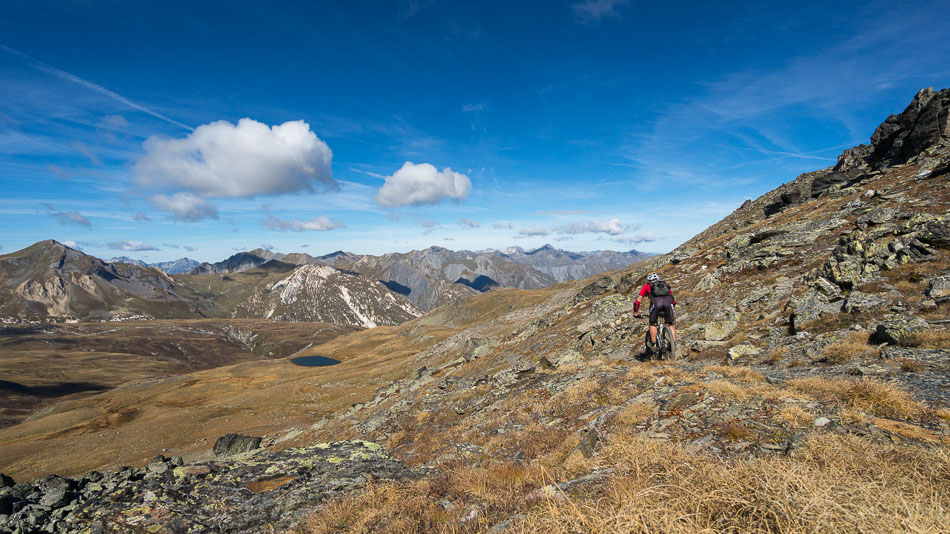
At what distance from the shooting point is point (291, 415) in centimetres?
5684

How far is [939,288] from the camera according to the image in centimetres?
1434

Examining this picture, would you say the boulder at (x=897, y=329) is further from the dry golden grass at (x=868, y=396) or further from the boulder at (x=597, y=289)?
the boulder at (x=597, y=289)

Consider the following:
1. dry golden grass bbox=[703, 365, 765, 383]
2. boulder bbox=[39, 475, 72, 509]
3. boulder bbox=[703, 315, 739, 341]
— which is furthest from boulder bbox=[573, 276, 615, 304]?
boulder bbox=[39, 475, 72, 509]

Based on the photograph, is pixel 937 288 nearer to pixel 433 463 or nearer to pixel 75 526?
pixel 433 463

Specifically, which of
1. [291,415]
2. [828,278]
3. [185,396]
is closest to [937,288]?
[828,278]

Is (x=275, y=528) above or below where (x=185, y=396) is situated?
above

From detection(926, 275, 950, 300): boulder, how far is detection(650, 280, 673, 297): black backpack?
30.3ft

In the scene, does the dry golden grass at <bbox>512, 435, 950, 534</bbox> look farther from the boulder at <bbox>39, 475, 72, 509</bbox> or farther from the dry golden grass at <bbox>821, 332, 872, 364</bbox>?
the boulder at <bbox>39, 475, 72, 509</bbox>

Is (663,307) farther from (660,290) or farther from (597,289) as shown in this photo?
(597,289)

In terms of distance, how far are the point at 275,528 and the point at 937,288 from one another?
933 inches

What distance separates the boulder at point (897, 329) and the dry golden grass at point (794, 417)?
307 inches

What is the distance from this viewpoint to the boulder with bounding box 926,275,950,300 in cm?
1410

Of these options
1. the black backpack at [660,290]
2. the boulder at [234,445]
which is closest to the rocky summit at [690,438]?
the black backpack at [660,290]

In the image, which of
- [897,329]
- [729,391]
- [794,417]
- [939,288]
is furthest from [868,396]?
[939,288]
